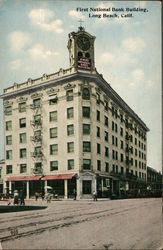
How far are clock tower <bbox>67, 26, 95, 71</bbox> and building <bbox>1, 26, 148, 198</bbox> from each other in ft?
0.47

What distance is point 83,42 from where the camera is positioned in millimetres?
6480

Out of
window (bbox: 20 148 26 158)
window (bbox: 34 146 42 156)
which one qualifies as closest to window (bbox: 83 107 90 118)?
window (bbox: 34 146 42 156)

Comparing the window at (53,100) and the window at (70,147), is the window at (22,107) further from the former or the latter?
the window at (70,147)

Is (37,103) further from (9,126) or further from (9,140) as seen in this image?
(9,140)

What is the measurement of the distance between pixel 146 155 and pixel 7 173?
3.56m

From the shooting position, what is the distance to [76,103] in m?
7.37

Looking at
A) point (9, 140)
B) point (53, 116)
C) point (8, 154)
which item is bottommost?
point (8, 154)

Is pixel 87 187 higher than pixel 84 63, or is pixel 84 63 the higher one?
pixel 84 63

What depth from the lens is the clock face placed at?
21.0 feet

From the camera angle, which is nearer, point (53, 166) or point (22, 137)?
point (22, 137)

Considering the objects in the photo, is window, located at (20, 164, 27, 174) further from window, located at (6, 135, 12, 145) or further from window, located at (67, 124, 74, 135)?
window, located at (67, 124, 74, 135)

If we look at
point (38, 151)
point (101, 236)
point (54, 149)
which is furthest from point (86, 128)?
point (101, 236)

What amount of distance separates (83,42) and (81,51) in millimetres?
175

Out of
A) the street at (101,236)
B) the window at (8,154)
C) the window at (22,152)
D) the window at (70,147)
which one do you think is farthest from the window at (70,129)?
the street at (101,236)
